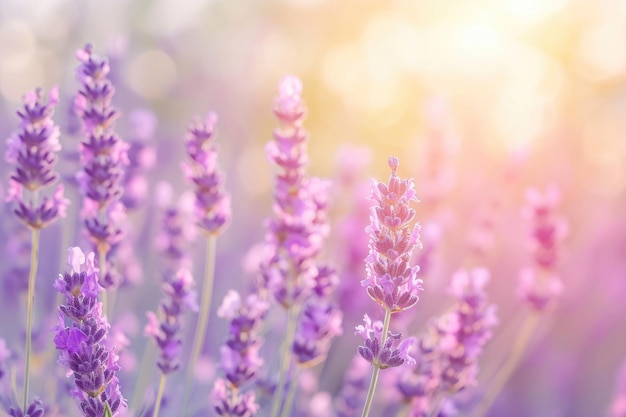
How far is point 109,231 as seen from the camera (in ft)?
7.21

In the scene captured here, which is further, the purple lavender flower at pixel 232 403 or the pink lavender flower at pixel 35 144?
the purple lavender flower at pixel 232 403

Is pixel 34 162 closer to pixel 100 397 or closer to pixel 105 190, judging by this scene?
pixel 105 190

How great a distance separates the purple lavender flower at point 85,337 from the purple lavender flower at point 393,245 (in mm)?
592

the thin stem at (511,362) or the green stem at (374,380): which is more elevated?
the thin stem at (511,362)

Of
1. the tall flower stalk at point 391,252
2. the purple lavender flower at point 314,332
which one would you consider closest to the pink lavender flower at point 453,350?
the purple lavender flower at point 314,332

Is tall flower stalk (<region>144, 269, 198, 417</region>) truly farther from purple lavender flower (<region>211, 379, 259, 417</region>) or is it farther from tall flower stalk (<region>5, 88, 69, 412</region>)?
tall flower stalk (<region>5, 88, 69, 412</region>)

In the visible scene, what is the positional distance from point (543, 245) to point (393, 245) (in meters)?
1.50

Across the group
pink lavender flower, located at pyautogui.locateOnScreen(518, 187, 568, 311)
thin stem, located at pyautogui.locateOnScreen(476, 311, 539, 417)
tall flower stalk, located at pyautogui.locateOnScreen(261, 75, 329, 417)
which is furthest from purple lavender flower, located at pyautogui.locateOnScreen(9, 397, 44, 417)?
pink lavender flower, located at pyautogui.locateOnScreen(518, 187, 568, 311)

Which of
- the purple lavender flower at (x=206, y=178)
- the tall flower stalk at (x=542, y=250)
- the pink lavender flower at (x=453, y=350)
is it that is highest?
the tall flower stalk at (x=542, y=250)

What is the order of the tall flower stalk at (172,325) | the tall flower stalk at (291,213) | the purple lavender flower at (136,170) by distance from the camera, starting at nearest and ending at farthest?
the tall flower stalk at (172,325)
the tall flower stalk at (291,213)
the purple lavender flower at (136,170)

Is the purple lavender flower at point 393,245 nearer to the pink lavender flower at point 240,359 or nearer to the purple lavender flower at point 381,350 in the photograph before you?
the purple lavender flower at point 381,350

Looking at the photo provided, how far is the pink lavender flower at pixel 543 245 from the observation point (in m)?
2.91

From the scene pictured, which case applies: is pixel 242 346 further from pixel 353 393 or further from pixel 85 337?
pixel 353 393

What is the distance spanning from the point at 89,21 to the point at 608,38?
17.3ft
